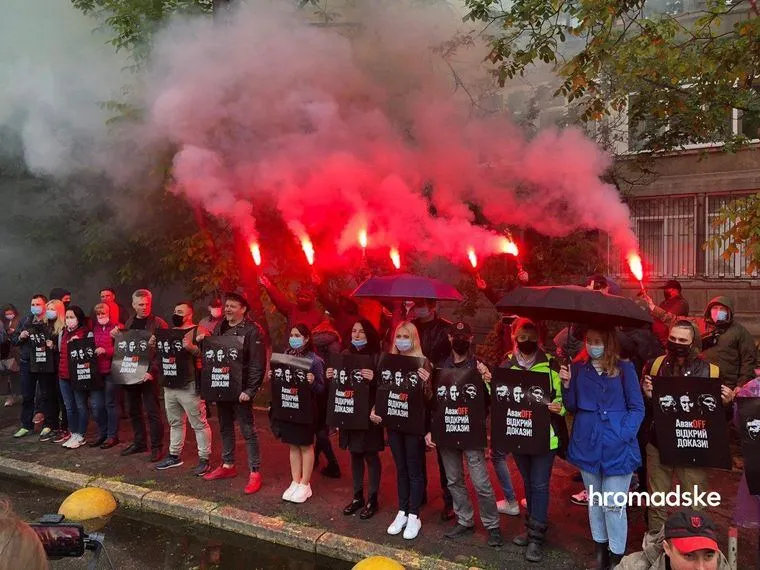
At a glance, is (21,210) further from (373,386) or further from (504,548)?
(504,548)

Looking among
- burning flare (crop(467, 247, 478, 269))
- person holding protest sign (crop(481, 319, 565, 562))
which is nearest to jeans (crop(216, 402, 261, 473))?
person holding protest sign (crop(481, 319, 565, 562))

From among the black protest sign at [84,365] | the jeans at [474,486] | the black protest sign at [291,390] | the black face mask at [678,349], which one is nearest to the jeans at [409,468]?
the jeans at [474,486]

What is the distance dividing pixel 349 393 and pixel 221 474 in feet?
5.99

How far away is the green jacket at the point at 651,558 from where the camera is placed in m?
2.38

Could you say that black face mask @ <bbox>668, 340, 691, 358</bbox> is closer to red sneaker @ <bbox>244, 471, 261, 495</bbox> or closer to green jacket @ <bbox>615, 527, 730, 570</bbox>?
green jacket @ <bbox>615, 527, 730, 570</bbox>

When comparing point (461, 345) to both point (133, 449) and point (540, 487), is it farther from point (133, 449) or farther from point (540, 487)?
point (133, 449)

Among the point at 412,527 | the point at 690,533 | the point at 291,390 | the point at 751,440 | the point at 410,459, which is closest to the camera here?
the point at 690,533

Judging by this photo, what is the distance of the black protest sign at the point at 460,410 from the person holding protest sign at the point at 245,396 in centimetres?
191

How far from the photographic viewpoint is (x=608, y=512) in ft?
12.5

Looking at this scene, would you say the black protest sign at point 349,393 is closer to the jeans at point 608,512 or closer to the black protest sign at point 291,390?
the black protest sign at point 291,390

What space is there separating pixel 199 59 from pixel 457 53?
12.6 ft

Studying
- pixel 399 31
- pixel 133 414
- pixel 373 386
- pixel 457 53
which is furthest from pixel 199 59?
pixel 373 386

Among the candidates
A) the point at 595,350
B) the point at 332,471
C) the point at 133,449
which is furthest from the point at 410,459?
the point at 133,449

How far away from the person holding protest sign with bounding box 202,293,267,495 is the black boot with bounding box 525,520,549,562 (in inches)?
98.7
